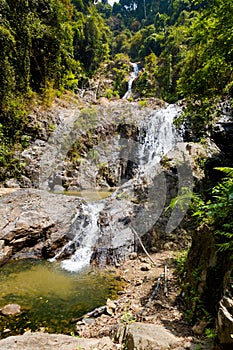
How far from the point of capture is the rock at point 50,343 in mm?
2494

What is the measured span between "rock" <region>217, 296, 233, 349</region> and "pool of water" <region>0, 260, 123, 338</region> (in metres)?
2.42

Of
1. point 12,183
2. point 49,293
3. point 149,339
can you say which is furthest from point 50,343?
point 12,183

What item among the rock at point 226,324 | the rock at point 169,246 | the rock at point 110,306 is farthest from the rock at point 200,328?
the rock at point 169,246

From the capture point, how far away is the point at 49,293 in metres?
4.60

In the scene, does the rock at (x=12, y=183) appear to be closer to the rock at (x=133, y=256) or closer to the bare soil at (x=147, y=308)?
the rock at (x=133, y=256)

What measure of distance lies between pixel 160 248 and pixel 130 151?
11029 mm

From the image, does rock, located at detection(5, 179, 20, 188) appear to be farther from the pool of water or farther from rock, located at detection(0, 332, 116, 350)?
rock, located at detection(0, 332, 116, 350)

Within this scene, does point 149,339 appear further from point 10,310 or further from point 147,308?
point 10,310

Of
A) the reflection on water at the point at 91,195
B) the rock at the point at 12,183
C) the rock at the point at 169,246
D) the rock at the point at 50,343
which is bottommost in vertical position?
the rock at the point at 50,343

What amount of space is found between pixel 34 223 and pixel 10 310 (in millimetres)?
3061

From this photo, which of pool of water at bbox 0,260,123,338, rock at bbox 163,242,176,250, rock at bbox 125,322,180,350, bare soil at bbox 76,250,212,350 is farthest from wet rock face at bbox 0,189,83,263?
rock at bbox 125,322,180,350

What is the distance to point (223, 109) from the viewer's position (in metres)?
10.3

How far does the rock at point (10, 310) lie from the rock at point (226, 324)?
3284mm

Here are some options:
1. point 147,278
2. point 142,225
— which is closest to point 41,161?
point 142,225
